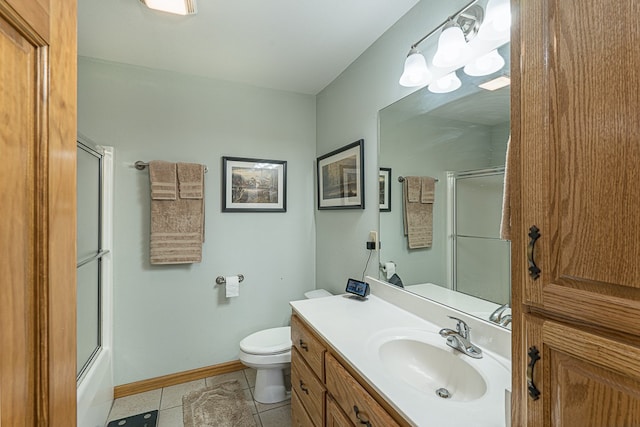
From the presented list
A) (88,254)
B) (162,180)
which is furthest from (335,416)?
(162,180)

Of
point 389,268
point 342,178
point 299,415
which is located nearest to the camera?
point 299,415

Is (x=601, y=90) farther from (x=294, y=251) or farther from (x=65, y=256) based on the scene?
(x=294, y=251)

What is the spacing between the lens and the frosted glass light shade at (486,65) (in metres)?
1.10

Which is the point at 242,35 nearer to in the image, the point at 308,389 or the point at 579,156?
the point at 579,156

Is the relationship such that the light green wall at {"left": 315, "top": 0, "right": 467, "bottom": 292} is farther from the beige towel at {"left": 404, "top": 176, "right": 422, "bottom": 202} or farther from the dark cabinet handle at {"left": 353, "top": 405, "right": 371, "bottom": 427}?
the dark cabinet handle at {"left": 353, "top": 405, "right": 371, "bottom": 427}

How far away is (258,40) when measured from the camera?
5.92ft

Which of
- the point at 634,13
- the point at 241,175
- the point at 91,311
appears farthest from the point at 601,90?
the point at 91,311

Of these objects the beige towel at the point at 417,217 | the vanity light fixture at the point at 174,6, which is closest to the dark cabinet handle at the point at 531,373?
the beige towel at the point at 417,217

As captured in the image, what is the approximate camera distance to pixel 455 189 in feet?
4.36

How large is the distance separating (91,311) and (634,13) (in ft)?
8.34

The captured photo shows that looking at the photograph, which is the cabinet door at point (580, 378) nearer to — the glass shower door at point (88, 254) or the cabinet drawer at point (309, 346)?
the cabinet drawer at point (309, 346)

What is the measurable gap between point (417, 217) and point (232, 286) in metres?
1.54

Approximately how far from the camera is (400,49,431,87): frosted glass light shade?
4.53ft

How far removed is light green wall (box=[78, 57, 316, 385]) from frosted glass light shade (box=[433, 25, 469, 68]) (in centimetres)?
149
